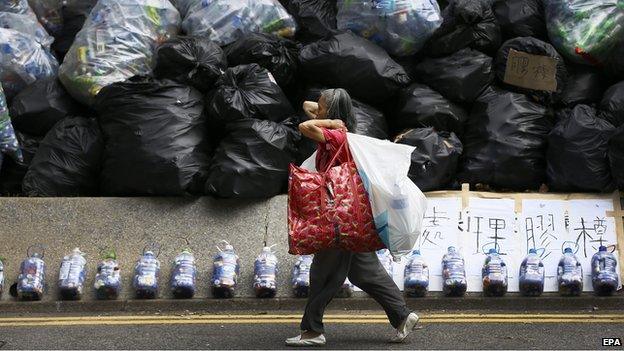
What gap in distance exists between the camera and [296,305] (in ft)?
26.0

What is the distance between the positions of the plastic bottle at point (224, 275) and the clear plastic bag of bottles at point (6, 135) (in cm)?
203

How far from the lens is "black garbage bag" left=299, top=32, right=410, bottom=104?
900 centimetres

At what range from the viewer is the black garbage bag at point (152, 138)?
28.3ft

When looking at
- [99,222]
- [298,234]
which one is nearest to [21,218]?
[99,222]

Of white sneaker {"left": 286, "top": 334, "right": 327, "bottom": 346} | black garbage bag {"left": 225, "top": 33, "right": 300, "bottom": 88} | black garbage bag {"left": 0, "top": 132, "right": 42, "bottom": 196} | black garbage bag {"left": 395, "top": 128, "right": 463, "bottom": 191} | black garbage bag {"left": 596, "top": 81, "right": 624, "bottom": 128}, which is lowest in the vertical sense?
white sneaker {"left": 286, "top": 334, "right": 327, "bottom": 346}

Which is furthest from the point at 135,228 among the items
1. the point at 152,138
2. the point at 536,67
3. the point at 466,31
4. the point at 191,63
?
the point at 536,67

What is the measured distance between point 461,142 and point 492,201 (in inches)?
23.7

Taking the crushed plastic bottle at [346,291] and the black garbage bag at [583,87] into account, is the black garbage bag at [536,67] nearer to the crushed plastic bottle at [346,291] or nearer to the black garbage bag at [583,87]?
the black garbage bag at [583,87]

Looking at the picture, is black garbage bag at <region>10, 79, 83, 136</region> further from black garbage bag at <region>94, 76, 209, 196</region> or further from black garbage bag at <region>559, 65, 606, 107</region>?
black garbage bag at <region>559, 65, 606, 107</region>

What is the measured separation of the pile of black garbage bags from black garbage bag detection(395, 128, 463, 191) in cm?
1

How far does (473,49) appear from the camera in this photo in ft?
30.3

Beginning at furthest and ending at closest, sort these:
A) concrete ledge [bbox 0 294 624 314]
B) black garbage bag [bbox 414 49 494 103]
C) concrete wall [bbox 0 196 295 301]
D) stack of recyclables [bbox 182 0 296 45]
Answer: stack of recyclables [bbox 182 0 296 45] < black garbage bag [bbox 414 49 494 103] < concrete wall [bbox 0 196 295 301] < concrete ledge [bbox 0 294 624 314]

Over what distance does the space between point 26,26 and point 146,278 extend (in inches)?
117

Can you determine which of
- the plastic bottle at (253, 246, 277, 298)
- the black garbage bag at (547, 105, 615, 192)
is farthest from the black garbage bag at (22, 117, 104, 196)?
the black garbage bag at (547, 105, 615, 192)
